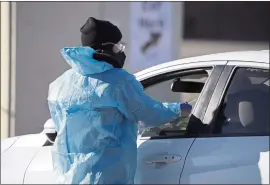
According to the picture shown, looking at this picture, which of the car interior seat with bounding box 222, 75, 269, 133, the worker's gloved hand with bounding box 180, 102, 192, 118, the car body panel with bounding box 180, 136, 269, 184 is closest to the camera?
the car body panel with bounding box 180, 136, 269, 184

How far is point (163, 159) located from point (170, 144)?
3.9 inches

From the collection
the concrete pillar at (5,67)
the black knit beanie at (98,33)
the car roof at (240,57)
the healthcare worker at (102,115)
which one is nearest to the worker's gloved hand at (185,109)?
the healthcare worker at (102,115)

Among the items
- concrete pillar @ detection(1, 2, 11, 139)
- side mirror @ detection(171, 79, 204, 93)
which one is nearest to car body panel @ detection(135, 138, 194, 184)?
side mirror @ detection(171, 79, 204, 93)

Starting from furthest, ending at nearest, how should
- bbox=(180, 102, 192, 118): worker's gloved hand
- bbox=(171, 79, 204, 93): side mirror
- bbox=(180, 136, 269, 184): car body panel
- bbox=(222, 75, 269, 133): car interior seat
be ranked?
bbox=(171, 79, 204, 93): side mirror
bbox=(180, 102, 192, 118): worker's gloved hand
bbox=(222, 75, 269, 133): car interior seat
bbox=(180, 136, 269, 184): car body panel

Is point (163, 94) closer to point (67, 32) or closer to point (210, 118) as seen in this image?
point (210, 118)

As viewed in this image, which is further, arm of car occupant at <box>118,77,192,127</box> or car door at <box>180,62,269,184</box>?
arm of car occupant at <box>118,77,192,127</box>

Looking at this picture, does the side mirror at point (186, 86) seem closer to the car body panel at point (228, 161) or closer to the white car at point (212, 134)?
the white car at point (212, 134)

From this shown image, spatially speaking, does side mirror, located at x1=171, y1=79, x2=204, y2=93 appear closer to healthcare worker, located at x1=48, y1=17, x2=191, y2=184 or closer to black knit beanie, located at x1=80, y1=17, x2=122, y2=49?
healthcare worker, located at x1=48, y1=17, x2=191, y2=184

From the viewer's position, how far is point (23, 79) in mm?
7652

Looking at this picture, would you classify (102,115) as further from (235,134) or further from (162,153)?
(235,134)

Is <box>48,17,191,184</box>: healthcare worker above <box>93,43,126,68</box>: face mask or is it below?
below

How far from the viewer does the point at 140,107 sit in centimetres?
303

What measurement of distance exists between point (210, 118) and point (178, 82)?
463 mm

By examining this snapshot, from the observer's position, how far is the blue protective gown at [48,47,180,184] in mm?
3023
